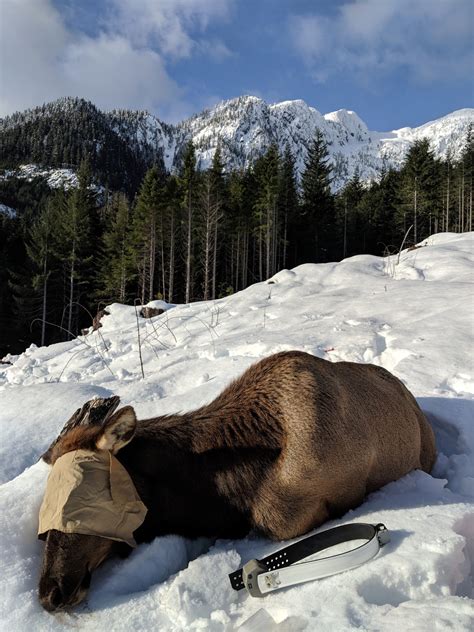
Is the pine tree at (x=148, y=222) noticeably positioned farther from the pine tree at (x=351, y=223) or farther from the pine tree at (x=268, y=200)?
the pine tree at (x=351, y=223)

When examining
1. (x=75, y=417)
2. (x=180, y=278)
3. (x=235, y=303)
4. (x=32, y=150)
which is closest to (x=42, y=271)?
(x=180, y=278)

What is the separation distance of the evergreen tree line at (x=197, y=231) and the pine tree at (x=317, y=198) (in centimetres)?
12

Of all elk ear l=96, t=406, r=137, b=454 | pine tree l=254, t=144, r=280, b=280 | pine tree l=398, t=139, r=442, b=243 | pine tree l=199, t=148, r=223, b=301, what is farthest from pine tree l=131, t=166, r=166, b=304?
elk ear l=96, t=406, r=137, b=454

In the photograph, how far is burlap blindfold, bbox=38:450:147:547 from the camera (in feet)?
6.25

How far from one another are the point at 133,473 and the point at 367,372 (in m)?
1.99

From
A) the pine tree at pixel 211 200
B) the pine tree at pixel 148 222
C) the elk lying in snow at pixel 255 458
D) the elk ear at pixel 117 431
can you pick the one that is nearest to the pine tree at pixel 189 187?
the pine tree at pixel 211 200

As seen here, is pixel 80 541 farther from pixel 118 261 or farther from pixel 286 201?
pixel 286 201

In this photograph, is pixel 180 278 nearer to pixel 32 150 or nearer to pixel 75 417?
pixel 75 417

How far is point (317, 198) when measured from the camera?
4625cm

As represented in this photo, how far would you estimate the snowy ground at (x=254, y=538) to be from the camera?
1.67 m

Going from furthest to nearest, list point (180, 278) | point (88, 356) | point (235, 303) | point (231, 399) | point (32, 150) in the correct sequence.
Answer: point (32, 150), point (180, 278), point (235, 303), point (88, 356), point (231, 399)

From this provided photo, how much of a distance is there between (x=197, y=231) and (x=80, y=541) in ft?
126

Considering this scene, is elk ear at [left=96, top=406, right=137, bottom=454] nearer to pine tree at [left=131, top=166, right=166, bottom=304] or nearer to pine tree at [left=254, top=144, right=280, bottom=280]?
pine tree at [left=131, top=166, right=166, bottom=304]

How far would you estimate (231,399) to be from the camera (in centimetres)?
285
